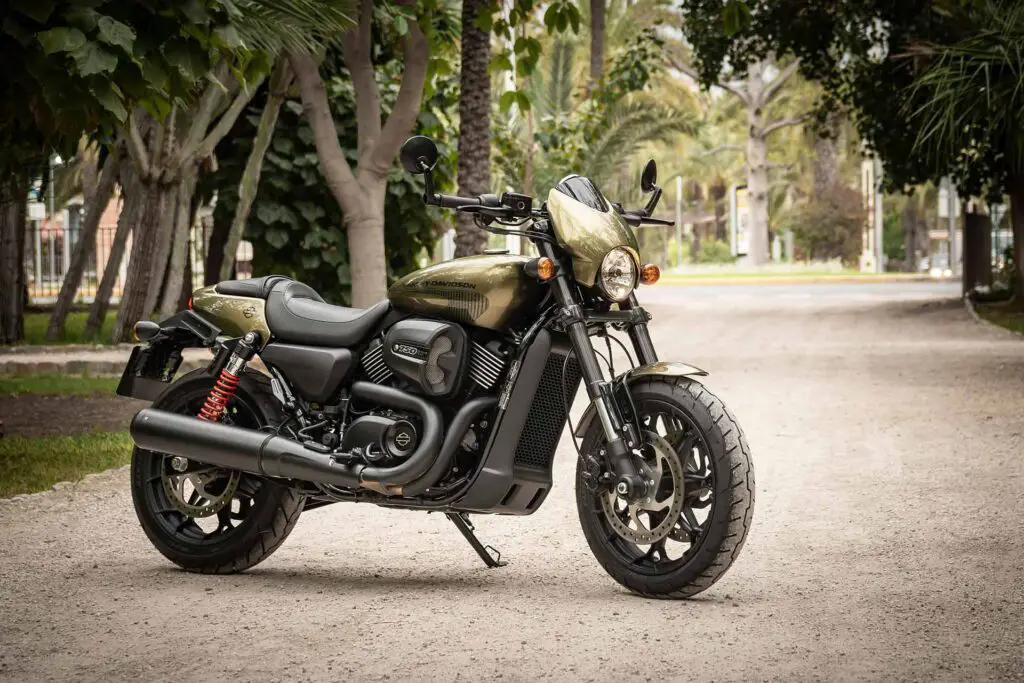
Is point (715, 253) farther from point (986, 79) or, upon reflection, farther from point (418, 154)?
point (418, 154)

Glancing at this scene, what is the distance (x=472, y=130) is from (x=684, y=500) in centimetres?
1114

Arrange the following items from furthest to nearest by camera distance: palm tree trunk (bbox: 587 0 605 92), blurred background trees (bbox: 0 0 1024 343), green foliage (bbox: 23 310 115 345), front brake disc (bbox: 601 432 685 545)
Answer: palm tree trunk (bbox: 587 0 605 92), green foliage (bbox: 23 310 115 345), blurred background trees (bbox: 0 0 1024 343), front brake disc (bbox: 601 432 685 545)

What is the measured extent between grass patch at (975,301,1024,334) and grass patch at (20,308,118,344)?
Result: 11577mm

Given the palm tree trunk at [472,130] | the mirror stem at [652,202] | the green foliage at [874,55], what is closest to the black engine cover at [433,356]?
the mirror stem at [652,202]

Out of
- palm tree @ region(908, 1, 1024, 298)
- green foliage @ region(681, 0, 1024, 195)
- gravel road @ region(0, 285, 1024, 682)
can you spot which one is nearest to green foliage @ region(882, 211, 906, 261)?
green foliage @ region(681, 0, 1024, 195)

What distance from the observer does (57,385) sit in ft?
48.9

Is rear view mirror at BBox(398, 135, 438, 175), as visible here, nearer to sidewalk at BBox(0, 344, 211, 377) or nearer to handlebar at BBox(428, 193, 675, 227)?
handlebar at BBox(428, 193, 675, 227)

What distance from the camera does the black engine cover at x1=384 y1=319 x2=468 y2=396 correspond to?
20.4 ft

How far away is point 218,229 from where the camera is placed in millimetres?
21391

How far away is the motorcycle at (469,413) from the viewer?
6.03 metres

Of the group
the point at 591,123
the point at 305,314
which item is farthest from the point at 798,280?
the point at 305,314

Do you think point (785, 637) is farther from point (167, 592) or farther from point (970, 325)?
point (970, 325)

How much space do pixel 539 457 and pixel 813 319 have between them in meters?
19.3

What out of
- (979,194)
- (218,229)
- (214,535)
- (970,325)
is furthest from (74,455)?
(979,194)
